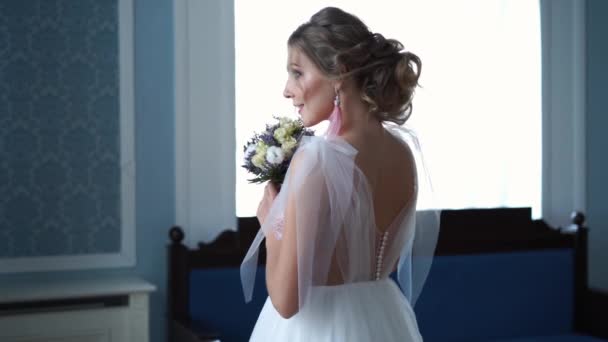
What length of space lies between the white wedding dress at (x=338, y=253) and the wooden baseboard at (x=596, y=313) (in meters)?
2.60

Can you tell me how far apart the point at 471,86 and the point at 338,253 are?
2.73 m

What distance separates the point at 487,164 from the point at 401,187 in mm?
2535

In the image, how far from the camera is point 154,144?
370 cm

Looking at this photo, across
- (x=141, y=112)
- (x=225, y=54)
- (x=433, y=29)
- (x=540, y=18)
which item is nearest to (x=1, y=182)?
(x=141, y=112)

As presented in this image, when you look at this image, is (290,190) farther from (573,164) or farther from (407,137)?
(573,164)

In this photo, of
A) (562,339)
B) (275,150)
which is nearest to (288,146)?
(275,150)

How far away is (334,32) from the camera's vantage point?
1.95 metres

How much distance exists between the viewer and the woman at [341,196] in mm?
1837

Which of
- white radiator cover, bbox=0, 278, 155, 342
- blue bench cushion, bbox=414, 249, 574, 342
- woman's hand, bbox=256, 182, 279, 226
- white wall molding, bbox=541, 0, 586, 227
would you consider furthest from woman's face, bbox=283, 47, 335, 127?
white wall molding, bbox=541, 0, 586, 227

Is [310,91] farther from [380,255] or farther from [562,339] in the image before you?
[562,339]

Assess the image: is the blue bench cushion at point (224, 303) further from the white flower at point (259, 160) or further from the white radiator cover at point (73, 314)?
the white flower at point (259, 160)

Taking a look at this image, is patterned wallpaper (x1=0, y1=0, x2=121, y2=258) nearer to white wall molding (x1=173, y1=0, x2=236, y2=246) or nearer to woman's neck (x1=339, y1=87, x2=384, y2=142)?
white wall molding (x1=173, y1=0, x2=236, y2=246)

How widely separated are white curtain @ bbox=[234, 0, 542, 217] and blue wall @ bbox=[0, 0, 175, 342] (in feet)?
1.83

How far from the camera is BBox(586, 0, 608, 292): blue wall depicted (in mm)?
4777
